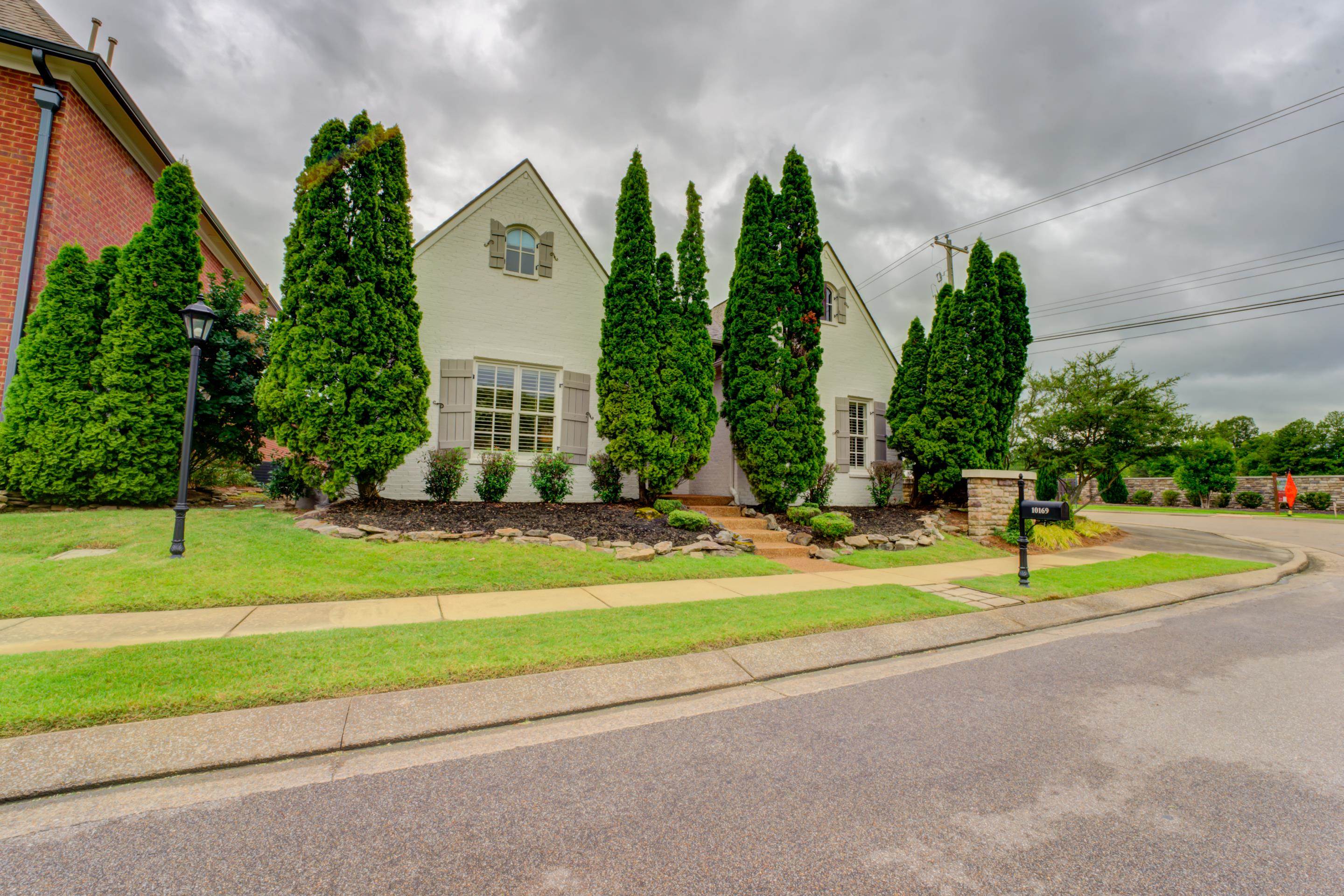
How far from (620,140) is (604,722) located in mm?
10795

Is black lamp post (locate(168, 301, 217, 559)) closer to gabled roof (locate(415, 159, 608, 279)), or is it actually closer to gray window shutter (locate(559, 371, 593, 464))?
gabled roof (locate(415, 159, 608, 279))

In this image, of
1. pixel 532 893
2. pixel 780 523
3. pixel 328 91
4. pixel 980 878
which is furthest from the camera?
pixel 780 523

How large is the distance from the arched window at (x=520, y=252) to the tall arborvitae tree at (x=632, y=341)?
1.92m

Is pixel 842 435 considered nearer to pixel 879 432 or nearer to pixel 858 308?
pixel 879 432

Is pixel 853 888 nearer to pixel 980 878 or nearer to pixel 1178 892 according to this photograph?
pixel 980 878

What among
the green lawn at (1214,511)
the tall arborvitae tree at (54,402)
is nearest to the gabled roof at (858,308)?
the tall arborvitae tree at (54,402)

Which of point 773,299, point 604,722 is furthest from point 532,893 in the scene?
point 773,299

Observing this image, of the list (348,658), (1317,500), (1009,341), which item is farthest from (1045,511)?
(1317,500)

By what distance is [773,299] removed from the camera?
1097cm

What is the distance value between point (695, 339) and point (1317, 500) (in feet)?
112

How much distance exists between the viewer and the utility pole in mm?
17609

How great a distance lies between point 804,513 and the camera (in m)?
10.1

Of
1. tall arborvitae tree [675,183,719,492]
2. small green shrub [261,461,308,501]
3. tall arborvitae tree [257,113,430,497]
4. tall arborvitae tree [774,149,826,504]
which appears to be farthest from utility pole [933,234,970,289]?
small green shrub [261,461,308,501]

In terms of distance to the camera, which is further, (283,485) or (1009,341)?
(1009,341)
